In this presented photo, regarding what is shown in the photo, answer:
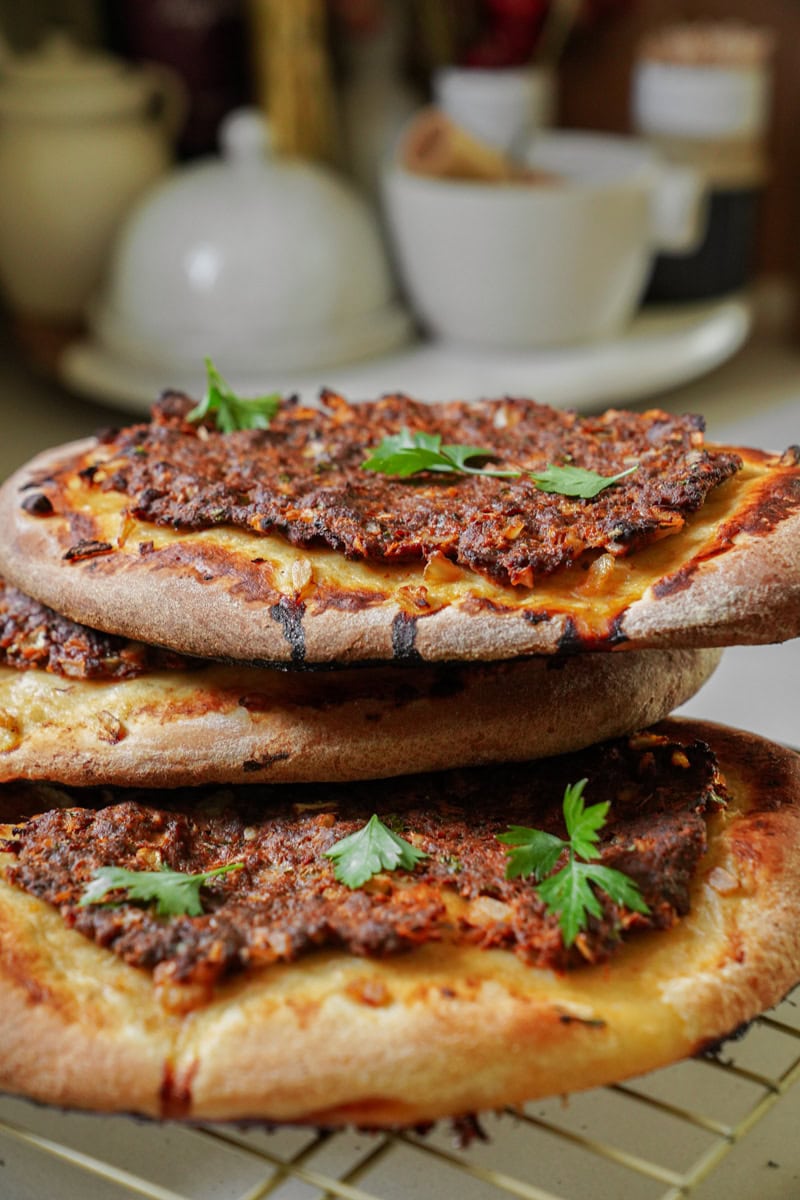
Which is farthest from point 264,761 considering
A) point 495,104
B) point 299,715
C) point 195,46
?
point 195,46

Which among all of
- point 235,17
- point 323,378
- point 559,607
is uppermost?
point 235,17

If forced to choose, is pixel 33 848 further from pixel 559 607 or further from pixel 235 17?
pixel 235 17

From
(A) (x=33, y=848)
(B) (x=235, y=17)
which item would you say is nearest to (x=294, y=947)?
(A) (x=33, y=848)

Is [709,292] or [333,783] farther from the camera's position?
[709,292]

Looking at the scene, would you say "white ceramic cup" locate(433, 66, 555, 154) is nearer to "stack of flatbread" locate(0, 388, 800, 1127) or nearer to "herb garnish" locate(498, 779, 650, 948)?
"stack of flatbread" locate(0, 388, 800, 1127)

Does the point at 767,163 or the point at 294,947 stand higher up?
the point at 767,163

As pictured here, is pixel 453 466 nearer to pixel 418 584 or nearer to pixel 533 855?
pixel 418 584
